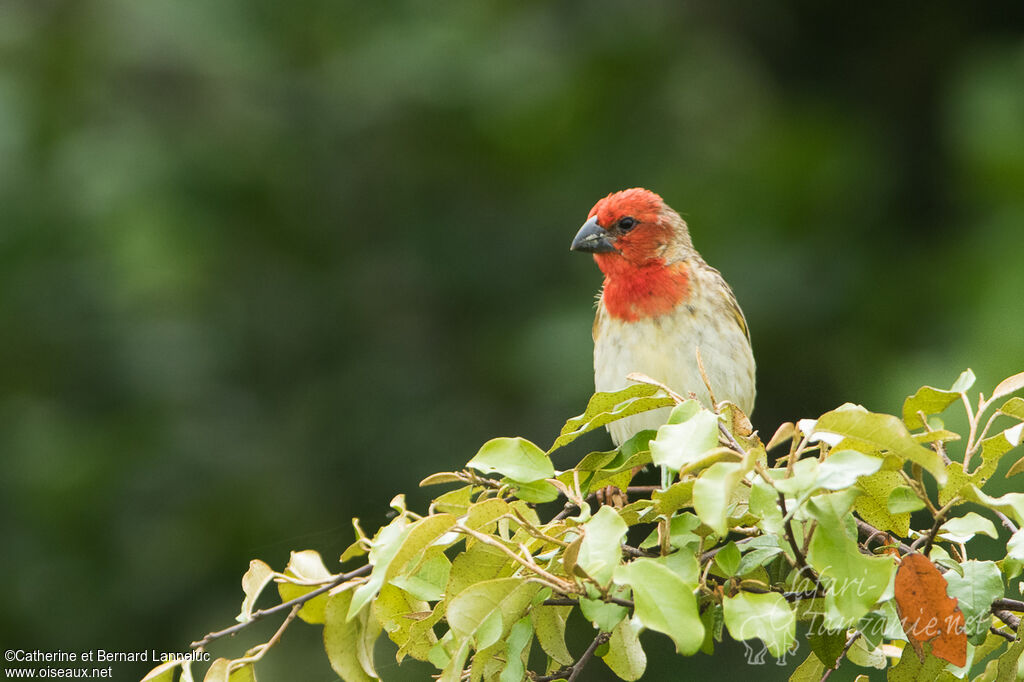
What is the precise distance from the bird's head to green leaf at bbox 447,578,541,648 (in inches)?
100

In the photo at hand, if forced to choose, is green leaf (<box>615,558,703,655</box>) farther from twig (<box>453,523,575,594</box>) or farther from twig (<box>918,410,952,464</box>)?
twig (<box>918,410,952,464</box>)

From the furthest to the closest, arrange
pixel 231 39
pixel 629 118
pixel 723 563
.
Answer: pixel 629 118 < pixel 231 39 < pixel 723 563

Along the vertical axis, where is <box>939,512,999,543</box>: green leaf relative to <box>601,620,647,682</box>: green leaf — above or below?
above

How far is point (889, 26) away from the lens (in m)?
7.88

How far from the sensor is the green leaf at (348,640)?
2053 millimetres

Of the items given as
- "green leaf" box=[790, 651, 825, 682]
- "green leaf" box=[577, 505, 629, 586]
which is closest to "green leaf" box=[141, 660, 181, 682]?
"green leaf" box=[577, 505, 629, 586]

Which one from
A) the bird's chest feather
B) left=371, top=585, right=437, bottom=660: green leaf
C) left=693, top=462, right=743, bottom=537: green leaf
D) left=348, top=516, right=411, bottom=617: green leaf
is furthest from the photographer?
the bird's chest feather

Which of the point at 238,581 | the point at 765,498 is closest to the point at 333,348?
the point at 238,581

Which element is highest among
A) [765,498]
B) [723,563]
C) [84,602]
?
[765,498]

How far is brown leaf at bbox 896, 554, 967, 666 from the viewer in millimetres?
1917

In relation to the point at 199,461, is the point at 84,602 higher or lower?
lower

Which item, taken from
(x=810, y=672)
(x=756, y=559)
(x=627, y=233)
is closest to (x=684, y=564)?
(x=756, y=559)

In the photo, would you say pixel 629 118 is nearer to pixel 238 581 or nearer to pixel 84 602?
pixel 238 581

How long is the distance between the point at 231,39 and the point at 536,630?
582 cm
